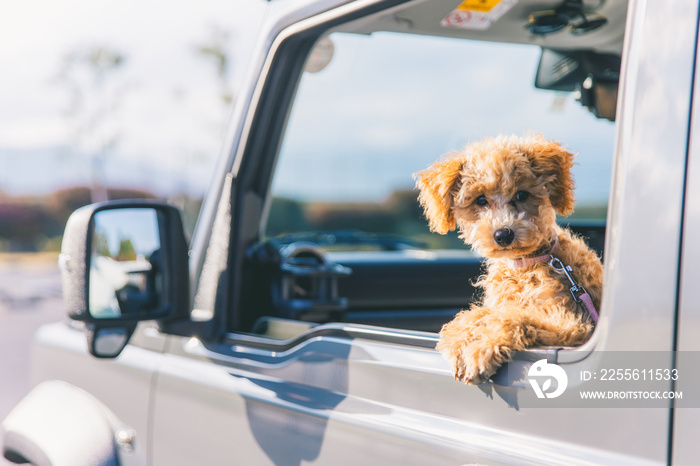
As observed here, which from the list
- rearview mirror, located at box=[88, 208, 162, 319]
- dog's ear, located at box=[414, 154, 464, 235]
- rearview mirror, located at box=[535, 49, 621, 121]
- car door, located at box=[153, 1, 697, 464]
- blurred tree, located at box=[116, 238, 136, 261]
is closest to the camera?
car door, located at box=[153, 1, 697, 464]

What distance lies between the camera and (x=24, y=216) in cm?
3425

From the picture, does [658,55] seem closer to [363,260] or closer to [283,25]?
[283,25]

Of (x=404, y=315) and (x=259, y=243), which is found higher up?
(x=259, y=243)

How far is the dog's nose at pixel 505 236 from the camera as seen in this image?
1.77 meters

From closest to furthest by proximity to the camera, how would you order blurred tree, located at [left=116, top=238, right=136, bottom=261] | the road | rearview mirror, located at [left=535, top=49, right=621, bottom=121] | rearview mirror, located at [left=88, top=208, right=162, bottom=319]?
rearview mirror, located at [left=88, top=208, right=162, bottom=319], blurred tree, located at [left=116, top=238, right=136, bottom=261], rearview mirror, located at [left=535, top=49, right=621, bottom=121], the road

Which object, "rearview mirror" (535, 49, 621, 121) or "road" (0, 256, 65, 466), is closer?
"rearview mirror" (535, 49, 621, 121)

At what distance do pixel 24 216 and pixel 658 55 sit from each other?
37237 millimetres

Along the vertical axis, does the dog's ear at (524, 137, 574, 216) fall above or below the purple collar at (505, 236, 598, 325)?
above

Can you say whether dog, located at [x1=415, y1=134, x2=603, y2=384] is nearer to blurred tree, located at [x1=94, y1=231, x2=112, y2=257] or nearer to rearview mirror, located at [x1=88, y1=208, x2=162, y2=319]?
rearview mirror, located at [x1=88, y1=208, x2=162, y2=319]

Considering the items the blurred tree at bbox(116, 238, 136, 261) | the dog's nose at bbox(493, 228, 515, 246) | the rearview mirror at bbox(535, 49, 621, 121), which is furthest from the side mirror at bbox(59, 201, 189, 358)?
the rearview mirror at bbox(535, 49, 621, 121)

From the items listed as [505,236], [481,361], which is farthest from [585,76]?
[481,361]

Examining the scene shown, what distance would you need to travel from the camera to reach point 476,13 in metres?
2.46

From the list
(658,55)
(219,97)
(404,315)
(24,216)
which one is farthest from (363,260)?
(24,216)

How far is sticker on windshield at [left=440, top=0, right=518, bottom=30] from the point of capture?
2.34 metres
